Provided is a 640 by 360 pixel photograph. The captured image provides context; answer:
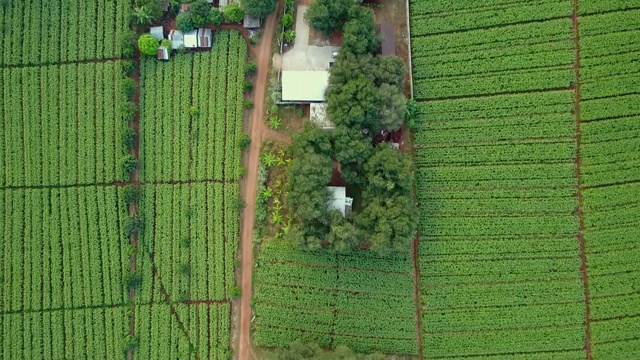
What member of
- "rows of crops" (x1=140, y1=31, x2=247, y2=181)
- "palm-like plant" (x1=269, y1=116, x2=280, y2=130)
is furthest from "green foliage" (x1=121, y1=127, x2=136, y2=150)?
"palm-like plant" (x1=269, y1=116, x2=280, y2=130)

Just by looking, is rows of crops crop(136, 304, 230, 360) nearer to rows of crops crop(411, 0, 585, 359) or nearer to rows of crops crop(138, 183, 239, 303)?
rows of crops crop(138, 183, 239, 303)

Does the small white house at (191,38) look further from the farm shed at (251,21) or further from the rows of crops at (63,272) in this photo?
the rows of crops at (63,272)

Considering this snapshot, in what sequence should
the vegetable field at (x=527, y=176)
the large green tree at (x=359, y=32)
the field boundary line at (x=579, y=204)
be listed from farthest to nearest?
the field boundary line at (x=579, y=204)
the vegetable field at (x=527, y=176)
the large green tree at (x=359, y=32)

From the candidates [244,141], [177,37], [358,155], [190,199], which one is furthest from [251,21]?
[190,199]

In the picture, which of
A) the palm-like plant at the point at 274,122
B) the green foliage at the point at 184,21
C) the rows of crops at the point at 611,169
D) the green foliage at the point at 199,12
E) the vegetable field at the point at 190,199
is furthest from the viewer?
the vegetable field at the point at 190,199

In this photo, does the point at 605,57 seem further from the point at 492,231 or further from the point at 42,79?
the point at 42,79

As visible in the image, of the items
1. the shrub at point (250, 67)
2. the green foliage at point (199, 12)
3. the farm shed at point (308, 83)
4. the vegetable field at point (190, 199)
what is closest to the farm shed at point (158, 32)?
the vegetable field at point (190, 199)

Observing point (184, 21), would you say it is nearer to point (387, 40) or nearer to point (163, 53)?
point (163, 53)

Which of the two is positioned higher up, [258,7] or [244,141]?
[258,7]
